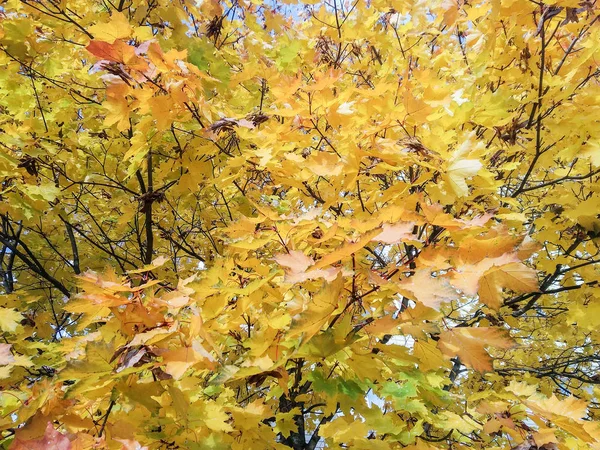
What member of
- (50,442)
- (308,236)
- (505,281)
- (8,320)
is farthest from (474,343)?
(8,320)

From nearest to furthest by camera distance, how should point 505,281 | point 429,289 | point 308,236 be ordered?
1. point 429,289
2. point 505,281
3. point 308,236

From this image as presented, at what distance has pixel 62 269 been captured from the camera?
3.56 m

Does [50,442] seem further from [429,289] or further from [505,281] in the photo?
[505,281]

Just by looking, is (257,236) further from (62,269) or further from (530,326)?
(530,326)

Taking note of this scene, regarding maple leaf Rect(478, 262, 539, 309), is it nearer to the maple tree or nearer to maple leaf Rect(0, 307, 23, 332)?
the maple tree

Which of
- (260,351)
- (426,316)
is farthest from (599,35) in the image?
(260,351)

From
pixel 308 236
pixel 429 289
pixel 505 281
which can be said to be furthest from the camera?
pixel 308 236

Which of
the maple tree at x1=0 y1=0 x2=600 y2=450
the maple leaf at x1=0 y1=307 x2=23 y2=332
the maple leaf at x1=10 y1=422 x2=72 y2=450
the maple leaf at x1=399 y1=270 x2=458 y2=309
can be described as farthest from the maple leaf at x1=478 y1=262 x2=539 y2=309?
the maple leaf at x1=0 y1=307 x2=23 y2=332

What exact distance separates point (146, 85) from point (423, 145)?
1.05 m

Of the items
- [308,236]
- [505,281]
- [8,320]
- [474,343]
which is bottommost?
[474,343]

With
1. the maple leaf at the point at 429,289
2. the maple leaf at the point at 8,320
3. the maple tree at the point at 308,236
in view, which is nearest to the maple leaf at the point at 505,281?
the maple tree at the point at 308,236

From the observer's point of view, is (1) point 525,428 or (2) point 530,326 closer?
(1) point 525,428

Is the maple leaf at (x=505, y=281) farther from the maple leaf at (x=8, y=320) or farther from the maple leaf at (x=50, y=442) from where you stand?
the maple leaf at (x=8, y=320)

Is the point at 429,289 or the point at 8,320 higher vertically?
the point at 8,320
